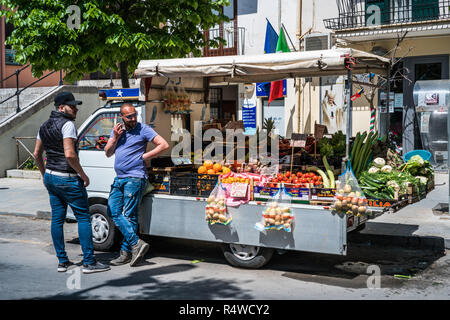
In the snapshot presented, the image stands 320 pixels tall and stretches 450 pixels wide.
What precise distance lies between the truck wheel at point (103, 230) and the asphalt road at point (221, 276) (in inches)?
5.4

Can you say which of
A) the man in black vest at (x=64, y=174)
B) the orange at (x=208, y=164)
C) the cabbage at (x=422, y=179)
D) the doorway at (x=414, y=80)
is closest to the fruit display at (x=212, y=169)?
the orange at (x=208, y=164)

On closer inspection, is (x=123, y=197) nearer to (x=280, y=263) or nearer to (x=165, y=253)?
(x=165, y=253)

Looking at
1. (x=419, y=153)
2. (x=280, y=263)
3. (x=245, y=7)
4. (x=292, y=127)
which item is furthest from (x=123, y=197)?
(x=245, y=7)

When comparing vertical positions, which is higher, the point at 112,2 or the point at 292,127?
the point at 112,2

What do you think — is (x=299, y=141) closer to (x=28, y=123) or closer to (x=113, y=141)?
(x=113, y=141)

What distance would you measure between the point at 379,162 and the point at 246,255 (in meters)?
2.25

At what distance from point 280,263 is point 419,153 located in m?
3.21

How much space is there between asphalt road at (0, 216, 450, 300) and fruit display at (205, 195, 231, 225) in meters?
0.63

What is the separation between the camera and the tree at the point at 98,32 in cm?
1043

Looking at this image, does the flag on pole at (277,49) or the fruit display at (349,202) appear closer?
the fruit display at (349,202)

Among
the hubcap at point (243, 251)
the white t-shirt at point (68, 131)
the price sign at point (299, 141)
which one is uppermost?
the white t-shirt at point (68, 131)

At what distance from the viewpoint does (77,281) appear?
630 centimetres

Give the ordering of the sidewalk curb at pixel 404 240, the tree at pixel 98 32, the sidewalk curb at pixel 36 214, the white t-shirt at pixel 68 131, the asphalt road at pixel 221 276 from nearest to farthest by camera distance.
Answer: the asphalt road at pixel 221 276
the white t-shirt at pixel 68 131
the sidewalk curb at pixel 404 240
the tree at pixel 98 32
the sidewalk curb at pixel 36 214

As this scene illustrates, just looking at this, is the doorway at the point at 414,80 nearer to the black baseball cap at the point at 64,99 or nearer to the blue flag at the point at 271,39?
the blue flag at the point at 271,39
